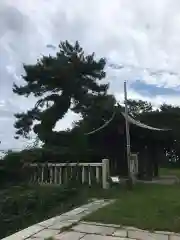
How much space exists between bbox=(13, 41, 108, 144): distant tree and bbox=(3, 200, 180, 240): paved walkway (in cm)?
939

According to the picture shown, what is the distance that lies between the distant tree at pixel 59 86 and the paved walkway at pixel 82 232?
939 centimetres

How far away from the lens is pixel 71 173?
9.66 metres

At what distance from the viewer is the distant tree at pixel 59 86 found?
48.8 feet

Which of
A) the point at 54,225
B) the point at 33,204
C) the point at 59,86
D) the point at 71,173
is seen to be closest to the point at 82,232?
the point at 54,225

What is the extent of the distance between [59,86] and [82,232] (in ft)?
36.1

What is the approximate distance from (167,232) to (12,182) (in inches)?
230

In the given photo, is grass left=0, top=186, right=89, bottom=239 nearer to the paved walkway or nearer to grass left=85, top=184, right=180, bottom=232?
the paved walkway

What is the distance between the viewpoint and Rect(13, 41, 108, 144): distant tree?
14867 mm

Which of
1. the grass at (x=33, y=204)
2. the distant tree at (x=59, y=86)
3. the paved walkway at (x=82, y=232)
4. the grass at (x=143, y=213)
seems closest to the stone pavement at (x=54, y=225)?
the paved walkway at (x=82, y=232)

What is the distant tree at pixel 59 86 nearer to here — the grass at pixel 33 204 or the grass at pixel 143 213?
the grass at pixel 33 204

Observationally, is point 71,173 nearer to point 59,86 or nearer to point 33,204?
point 33,204

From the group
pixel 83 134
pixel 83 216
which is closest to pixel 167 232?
pixel 83 216

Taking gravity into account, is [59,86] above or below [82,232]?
above

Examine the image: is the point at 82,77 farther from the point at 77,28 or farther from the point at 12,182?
the point at 12,182
